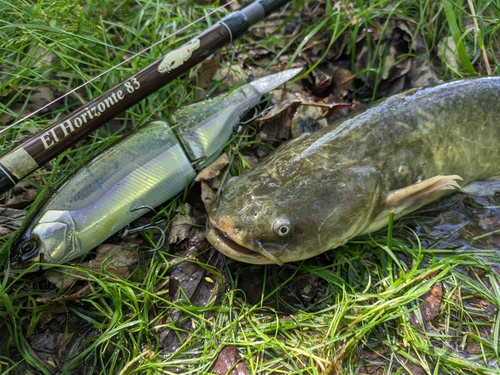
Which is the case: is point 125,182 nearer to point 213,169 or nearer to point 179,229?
point 179,229

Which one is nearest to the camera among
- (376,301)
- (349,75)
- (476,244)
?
(376,301)

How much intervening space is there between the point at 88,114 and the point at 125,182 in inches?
17.4

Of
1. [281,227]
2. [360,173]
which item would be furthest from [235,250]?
[360,173]

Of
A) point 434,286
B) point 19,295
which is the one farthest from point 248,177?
point 19,295

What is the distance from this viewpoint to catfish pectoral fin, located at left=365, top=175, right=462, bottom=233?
2441mm

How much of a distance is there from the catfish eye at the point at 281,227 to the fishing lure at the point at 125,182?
806 millimetres

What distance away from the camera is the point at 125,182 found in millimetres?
2586

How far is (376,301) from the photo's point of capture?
245 cm

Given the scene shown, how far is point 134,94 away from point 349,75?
1.76m

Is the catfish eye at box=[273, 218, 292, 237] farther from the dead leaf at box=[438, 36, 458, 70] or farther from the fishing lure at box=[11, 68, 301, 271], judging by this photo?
the dead leaf at box=[438, 36, 458, 70]

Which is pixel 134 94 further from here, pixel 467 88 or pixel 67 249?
pixel 467 88

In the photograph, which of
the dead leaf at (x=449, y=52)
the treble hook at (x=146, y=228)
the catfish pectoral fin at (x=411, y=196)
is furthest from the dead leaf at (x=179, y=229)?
the dead leaf at (x=449, y=52)

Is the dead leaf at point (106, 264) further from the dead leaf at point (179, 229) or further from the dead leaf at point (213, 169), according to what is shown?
the dead leaf at point (213, 169)

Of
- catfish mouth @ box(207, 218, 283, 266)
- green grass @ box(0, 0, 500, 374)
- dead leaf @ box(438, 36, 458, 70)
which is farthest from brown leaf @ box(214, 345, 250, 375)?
dead leaf @ box(438, 36, 458, 70)
